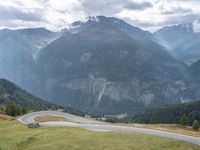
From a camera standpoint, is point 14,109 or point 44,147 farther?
point 14,109

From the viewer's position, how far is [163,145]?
66188 millimetres

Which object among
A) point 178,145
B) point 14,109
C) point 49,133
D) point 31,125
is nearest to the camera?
point 178,145

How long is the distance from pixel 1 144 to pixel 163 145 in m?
29.6

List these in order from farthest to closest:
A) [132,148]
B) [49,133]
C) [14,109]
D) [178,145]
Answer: [14,109] → [49,133] → [178,145] → [132,148]

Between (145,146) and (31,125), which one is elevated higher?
(31,125)

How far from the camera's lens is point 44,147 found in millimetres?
64500

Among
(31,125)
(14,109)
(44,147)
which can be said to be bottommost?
(44,147)

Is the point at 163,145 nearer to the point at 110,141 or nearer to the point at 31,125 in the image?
the point at 110,141

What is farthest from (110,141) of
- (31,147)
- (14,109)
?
(14,109)

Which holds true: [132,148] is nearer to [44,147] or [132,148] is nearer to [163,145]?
[163,145]

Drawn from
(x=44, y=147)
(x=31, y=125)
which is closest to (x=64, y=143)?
(x=44, y=147)

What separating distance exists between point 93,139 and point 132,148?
9.94 metres

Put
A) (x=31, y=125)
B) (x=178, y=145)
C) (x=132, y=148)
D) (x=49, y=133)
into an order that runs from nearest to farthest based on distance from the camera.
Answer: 1. (x=132, y=148)
2. (x=178, y=145)
3. (x=49, y=133)
4. (x=31, y=125)

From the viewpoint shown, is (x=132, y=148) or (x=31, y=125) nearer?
(x=132, y=148)
